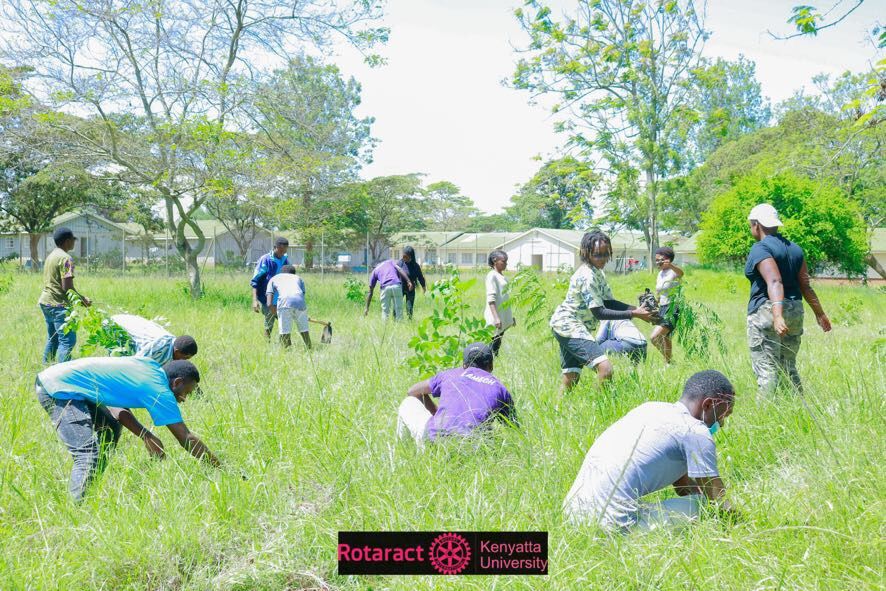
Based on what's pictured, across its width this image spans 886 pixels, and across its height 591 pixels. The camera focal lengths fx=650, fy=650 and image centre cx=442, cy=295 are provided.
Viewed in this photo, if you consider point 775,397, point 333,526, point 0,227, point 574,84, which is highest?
point 574,84

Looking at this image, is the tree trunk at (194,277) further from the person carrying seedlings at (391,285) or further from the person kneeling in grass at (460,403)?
the person kneeling in grass at (460,403)

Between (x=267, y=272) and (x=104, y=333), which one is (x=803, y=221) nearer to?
(x=267, y=272)

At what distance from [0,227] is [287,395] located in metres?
35.3

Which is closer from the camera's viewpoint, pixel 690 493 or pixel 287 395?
pixel 690 493

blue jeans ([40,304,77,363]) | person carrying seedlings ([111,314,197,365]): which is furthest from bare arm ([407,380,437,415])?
blue jeans ([40,304,77,363])

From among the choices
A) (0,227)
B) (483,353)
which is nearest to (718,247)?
(483,353)

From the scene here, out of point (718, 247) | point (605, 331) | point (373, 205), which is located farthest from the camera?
point (373, 205)

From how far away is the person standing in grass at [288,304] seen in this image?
797cm

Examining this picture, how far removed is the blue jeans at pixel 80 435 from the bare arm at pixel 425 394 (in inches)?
72.1

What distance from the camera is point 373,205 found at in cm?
4191

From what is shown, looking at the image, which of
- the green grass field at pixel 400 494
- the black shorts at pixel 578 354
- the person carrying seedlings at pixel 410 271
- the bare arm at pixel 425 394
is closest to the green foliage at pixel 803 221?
the person carrying seedlings at pixel 410 271

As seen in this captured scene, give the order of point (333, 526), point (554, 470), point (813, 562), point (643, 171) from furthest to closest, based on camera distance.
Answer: point (643, 171) → point (554, 470) → point (333, 526) → point (813, 562)

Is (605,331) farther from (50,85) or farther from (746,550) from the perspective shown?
(50,85)

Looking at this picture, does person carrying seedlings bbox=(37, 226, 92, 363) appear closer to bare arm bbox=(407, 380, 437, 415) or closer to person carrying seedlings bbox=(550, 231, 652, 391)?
bare arm bbox=(407, 380, 437, 415)
